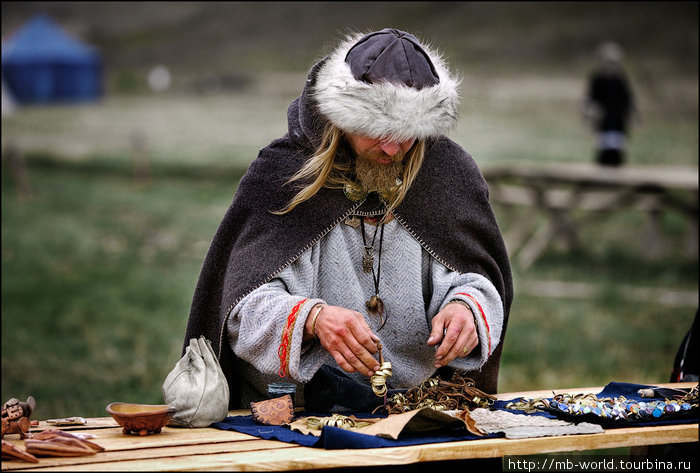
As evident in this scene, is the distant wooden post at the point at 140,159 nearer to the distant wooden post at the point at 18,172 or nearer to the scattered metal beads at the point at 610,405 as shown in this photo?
the distant wooden post at the point at 18,172

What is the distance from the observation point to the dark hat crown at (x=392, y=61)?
8.40 feet

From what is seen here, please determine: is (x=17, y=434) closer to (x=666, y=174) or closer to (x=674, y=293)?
(x=674, y=293)

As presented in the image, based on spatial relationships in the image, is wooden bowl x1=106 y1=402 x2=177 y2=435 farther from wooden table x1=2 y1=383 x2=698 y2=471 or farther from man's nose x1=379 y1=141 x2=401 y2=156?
man's nose x1=379 y1=141 x2=401 y2=156

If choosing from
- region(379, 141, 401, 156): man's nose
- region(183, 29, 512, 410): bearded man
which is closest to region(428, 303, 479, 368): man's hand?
Answer: region(183, 29, 512, 410): bearded man

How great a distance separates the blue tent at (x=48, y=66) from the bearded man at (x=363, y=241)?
55.8 ft

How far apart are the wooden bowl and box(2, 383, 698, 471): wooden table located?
28mm

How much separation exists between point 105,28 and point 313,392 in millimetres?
18541

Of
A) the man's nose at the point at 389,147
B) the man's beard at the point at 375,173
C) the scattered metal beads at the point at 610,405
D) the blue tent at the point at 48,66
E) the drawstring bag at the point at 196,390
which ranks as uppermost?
the blue tent at the point at 48,66

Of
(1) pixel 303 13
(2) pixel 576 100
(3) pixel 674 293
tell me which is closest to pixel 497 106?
(2) pixel 576 100

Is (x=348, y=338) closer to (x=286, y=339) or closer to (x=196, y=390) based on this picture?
(x=286, y=339)

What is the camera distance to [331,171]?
279cm

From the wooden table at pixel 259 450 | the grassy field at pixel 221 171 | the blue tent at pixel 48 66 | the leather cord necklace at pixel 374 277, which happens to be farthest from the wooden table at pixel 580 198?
the blue tent at pixel 48 66

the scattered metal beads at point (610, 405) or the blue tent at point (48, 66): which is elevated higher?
the blue tent at point (48, 66)

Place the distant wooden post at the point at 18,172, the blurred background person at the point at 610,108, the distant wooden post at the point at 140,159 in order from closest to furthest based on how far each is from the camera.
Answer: the blurred background person at the point at 610,108 → the distant wooden post at the point at 18,172 → the distant wooden post at the point at 140,159
